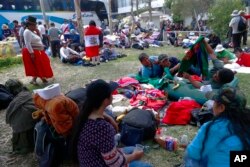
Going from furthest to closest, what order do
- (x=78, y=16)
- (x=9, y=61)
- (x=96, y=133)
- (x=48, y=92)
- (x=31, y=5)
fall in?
1. (x=31, y=5)
2. (x=78, y=16)
3. (x=9, y=61)
4. (x=48, y=92)
5. (x=96, y=133)

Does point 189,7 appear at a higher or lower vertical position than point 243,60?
higher

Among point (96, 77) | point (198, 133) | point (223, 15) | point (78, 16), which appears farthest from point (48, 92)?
point (223, 15)

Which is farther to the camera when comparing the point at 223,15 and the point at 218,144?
the point at 223,15

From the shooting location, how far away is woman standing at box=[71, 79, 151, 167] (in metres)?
1.93

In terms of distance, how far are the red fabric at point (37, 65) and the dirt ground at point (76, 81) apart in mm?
332

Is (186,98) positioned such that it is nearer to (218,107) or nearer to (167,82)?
(167,82)

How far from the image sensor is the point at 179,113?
4.20 meters

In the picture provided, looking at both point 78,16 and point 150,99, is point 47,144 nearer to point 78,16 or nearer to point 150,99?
point 150,99

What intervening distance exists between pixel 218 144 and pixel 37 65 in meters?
5.71

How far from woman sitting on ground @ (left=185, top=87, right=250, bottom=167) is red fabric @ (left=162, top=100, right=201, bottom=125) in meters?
2.14

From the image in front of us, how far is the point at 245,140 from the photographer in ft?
5.82

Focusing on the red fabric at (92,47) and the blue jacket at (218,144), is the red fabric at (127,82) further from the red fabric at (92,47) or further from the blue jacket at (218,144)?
the red fabric at (92,47)

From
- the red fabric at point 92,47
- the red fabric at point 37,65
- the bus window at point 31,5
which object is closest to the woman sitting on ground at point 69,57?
the red fabric at point 92,47

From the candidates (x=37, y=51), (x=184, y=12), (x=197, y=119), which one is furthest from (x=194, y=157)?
(x=184, y=12)
